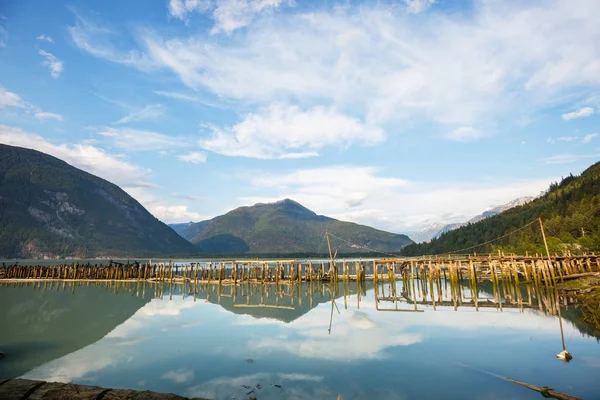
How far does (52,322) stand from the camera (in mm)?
24891

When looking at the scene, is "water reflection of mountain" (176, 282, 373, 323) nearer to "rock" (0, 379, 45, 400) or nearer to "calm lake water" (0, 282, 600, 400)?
→ "calm lake water" (0, 282, 600, 400)

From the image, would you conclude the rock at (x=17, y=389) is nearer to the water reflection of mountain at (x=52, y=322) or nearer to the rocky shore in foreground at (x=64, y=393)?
the rocky shore in foreground at (x=64, y=393)

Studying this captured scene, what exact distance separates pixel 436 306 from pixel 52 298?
138 feet

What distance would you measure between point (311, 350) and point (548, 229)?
72.7 m

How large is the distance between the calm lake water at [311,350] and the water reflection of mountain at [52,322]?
0.10 m

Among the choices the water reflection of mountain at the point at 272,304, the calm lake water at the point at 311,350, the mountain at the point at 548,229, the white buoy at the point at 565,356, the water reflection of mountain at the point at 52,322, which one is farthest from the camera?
the mountain at the point at 548,229

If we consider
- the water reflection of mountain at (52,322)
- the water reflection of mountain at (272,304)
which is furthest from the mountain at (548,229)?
the water reflection of mountain at (52,322)

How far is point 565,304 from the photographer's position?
2748 cm

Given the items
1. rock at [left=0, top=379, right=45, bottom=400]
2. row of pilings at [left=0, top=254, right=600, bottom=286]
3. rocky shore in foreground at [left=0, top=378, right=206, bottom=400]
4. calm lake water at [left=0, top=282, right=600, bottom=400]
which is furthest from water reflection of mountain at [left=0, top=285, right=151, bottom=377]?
row of pilings at [left=0, top=254, right=600, bottom=286]

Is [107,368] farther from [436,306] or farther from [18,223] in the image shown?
[18,223]

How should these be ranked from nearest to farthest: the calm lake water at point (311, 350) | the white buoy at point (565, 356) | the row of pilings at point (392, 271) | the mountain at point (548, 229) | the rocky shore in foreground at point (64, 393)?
the rocky shore in foreground at point (64, 393)
the calm lake water at point (311, 350)
the white buoy at point (565, 356)
the row of pilings at point (392, 271)
the mountain at point (548, 229)

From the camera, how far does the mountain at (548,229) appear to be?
175 ft

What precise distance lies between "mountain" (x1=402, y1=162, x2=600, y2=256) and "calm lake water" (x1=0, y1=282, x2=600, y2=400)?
30635 mm

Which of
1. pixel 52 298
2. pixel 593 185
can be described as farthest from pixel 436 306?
pixel 593 185
